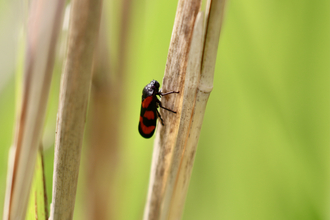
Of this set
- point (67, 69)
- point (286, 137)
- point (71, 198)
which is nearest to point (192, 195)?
point (286, 137)

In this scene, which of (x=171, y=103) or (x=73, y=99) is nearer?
(x=73, y=99)

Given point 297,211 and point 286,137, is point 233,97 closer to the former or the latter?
point 286,137

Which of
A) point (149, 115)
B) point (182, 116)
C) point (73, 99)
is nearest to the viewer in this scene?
point (73, 99)


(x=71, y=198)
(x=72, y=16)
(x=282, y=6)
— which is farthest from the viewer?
(x=282, y=6)

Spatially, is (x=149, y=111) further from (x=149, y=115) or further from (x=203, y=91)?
(x=203, y=91)

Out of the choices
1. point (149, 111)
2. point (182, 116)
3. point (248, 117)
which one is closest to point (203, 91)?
point (182, 116)

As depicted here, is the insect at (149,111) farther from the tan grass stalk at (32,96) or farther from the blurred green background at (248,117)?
the tan grass stalk at (32,96)

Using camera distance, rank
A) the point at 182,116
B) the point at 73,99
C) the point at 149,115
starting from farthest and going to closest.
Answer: the point at 149,115 < the point at 182,116 < the point at 73,99
